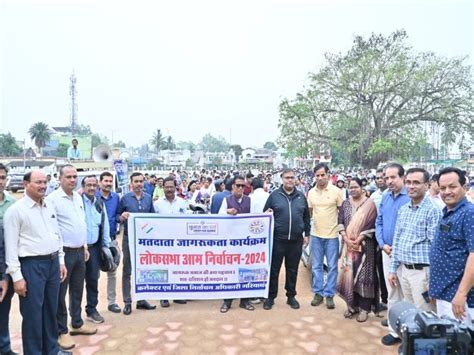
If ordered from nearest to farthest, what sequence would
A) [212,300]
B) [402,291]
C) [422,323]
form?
[422,323] < [402,291] < [212,300]

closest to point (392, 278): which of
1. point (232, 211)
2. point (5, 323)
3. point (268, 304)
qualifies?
point (268, 304)

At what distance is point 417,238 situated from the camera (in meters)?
3.41

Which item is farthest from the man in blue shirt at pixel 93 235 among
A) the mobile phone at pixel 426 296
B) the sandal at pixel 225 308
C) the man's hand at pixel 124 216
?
the mobile phone at pixel 426 296

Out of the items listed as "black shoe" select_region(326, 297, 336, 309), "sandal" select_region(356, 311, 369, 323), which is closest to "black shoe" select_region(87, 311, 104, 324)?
"black shoe" select_region(326, 297, 336, 309)

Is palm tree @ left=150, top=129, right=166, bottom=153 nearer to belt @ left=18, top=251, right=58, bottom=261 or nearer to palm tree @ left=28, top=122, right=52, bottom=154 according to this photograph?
palm tree @ left=28, top=122, right=52, bottom=154

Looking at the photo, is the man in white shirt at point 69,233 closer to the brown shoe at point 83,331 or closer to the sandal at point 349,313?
the brown shoe at point 83,331

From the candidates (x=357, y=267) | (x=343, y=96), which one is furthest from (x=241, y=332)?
(x=343, y=96)

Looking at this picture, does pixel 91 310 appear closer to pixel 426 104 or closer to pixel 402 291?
pixel 402 291

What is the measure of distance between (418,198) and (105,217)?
3.37m

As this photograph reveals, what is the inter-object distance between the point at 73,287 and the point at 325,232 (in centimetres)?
304

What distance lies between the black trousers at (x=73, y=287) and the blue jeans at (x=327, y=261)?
2840 millimetres

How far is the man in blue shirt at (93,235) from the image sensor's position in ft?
13.7

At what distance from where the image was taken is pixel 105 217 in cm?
437

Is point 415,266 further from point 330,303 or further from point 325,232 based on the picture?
point 330,303
